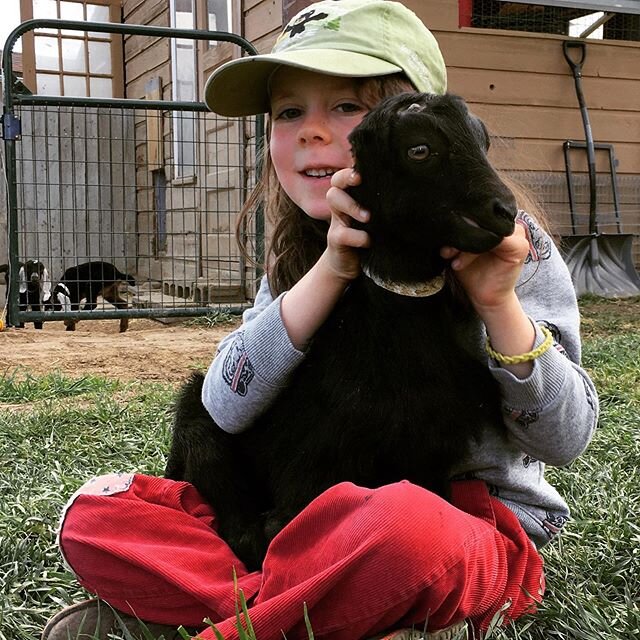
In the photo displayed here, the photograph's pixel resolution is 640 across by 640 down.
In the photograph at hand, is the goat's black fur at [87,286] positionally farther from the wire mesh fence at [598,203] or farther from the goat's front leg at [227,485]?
the goat's front leg at [227,485]

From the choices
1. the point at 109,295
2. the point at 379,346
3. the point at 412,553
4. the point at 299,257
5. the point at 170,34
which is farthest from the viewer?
the point at 109,295

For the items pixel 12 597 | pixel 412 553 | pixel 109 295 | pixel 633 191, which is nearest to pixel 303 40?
pixel 412 553

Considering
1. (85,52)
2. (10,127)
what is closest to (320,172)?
(10,127)

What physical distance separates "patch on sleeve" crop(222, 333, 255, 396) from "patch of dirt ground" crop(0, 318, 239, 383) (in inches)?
108

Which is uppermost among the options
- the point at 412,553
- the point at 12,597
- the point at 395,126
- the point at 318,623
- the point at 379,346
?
the point at 395,126

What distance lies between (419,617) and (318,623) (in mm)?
169

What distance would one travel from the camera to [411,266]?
142 centimetres

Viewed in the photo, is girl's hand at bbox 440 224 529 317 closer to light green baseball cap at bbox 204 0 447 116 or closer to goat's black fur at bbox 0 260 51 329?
light green baseball cap at bbox 204 0 447 116

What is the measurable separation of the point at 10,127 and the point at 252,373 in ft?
16.0

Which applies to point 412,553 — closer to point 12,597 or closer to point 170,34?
point 12,597

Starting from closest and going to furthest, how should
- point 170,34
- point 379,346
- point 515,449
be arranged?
point 379,346 < point 515,449 < point 170,34

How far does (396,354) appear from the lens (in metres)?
1.47

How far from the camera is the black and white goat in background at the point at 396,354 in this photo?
1284 mm

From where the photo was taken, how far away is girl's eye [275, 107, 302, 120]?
1854 millimetres
